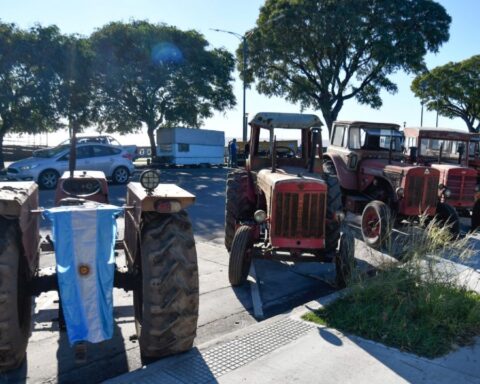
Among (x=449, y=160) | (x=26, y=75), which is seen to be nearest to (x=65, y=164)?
(x=26, y=75)

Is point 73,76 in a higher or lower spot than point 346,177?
higher

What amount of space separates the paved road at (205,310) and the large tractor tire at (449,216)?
3.21 metres

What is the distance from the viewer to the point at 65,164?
1595 centimetres

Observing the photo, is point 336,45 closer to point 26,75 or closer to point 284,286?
point 26,75

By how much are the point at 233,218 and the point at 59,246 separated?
165 inches

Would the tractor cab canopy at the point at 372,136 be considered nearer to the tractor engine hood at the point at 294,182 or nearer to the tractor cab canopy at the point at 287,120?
the tractor cab canopy at the point at 287,120

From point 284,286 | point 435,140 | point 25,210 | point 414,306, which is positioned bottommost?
point 284,286

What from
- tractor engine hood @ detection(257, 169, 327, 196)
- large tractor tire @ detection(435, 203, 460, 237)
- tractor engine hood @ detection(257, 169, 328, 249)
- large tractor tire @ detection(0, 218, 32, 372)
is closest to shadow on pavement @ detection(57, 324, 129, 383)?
large tractor tire @ detection(0, 218, 32, 372)

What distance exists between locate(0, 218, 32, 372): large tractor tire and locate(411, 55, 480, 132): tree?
39475 mm

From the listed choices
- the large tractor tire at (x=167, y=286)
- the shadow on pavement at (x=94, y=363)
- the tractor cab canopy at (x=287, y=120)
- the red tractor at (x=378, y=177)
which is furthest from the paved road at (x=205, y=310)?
the red tractor at (x=378, y=177)

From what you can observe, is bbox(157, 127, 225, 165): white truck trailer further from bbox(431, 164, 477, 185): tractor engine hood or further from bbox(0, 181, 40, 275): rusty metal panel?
bbox(0, 181, 40, 275): rusty metal panel

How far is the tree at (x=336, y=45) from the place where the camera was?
89.6 ft

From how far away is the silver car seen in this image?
1552 centimetres

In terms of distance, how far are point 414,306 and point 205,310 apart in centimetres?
226
